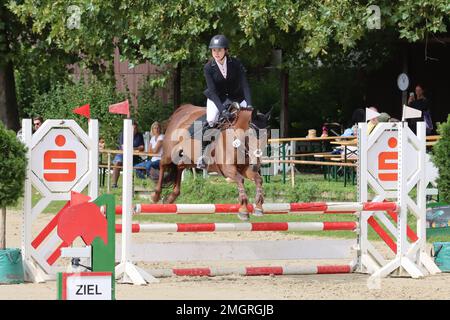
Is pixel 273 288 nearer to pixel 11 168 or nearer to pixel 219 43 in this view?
pixel 219 43

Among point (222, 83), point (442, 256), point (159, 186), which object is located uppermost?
point (222, 83)

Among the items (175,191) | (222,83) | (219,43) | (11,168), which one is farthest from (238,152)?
(11,168)

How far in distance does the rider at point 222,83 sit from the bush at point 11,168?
183 cm

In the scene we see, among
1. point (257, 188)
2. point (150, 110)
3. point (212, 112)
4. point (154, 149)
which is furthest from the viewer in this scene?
point (150, 110)

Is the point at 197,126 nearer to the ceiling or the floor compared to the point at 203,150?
nearer to the ceiling

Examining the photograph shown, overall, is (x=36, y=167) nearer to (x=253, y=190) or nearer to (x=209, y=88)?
(x=209, y=88)

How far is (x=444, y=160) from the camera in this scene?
1255 cm

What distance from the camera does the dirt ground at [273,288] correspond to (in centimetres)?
1063

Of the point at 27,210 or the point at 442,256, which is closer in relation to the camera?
the point at 27,210

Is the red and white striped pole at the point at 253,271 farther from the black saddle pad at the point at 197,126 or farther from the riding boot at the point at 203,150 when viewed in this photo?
the black saddle pad at the point at 197,126

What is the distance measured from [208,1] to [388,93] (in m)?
6.97

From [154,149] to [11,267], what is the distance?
2766mm

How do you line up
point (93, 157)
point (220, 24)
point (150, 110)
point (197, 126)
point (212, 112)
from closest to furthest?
point (93, 157), point (212, 112), point (197, 126), point (220, 24), point (150, 110)
